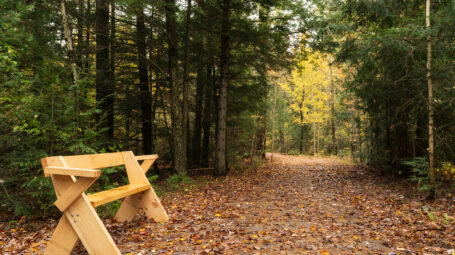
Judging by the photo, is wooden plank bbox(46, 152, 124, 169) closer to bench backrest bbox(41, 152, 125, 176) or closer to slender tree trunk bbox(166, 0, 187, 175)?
bench backrest bbox(41, 152, 125, 176)

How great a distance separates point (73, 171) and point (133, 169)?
1718mm

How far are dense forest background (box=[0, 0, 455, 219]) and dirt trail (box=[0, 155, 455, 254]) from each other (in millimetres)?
1416

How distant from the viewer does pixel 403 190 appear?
24.1 feet

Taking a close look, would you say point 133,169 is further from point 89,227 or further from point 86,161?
point 89,227

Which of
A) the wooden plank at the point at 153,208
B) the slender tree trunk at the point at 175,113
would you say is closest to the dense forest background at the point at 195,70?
the slender tree trunk at the point at 175,113

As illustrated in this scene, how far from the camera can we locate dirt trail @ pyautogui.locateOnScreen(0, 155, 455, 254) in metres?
3.62

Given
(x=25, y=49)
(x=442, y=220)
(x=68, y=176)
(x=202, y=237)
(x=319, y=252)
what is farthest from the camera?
(x=25, y=49)

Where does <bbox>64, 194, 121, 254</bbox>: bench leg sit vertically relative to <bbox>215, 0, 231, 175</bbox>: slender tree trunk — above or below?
below

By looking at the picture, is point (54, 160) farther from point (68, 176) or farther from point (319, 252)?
point (319, 252)

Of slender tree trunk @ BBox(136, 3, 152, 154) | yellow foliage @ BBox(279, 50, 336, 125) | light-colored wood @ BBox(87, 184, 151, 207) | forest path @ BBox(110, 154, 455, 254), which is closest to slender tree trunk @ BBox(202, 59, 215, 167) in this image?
slender tree trunk @ BBox(136, 3, 152, 154)

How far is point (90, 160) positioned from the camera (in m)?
3.83

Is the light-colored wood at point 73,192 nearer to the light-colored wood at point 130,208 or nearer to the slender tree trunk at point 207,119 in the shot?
the light-colored wood at point 130,208

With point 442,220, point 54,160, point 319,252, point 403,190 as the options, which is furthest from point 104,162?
point 403,190

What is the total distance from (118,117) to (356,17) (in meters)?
10.5
